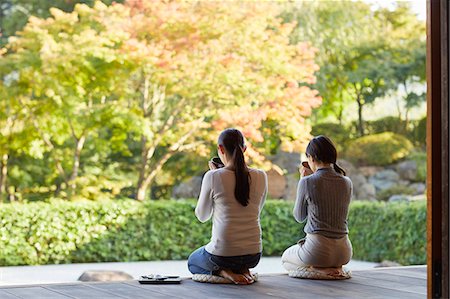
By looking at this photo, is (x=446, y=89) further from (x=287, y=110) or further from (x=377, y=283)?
(x=287, y=110)

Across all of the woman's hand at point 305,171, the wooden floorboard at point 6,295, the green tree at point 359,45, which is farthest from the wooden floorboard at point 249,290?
the green tree at point 359,45

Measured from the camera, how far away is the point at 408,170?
41.8 ft

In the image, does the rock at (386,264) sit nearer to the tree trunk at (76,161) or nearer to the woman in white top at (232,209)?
the tree trunk at (76,161)

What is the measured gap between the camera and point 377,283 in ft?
16.0

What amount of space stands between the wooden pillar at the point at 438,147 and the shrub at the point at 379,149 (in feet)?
31.4

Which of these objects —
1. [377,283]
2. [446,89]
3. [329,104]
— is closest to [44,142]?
[329,104]

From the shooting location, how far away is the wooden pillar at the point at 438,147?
3.38 m

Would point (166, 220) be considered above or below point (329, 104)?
below

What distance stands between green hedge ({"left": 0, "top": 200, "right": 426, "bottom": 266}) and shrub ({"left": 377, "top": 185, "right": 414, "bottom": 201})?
94.4 inches

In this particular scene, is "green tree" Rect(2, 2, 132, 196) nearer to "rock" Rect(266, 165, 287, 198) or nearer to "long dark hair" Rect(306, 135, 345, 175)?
"rock" Rect(266, 165, 287, 198)

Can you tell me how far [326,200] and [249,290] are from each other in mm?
787

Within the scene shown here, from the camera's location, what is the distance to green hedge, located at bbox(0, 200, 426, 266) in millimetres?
9055

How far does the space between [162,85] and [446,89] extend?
7.60 meters

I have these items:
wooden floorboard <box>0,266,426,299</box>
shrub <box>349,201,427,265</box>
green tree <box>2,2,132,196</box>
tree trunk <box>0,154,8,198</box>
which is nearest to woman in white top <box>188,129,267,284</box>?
wooden floorboard <box>0,266,426,299</box>
